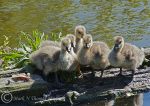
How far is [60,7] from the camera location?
38.1 ft

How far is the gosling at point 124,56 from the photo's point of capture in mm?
6531

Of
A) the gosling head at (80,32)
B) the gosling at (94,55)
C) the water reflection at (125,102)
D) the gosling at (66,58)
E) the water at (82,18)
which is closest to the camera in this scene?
the water reflection at (125,102)

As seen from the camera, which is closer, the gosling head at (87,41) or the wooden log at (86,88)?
the wooden log at (86,88)

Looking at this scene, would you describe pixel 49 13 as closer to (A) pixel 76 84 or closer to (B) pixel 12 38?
(B) pixel 12 38

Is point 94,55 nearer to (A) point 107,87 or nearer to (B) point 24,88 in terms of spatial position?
(A) point 107,87

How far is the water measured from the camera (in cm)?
959

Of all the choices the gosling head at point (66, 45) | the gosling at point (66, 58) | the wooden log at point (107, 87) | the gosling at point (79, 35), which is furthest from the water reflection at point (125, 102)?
the gosling at point (79, 35)

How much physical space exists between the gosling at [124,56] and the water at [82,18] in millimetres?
1987

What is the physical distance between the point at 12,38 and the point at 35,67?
322 centimetres

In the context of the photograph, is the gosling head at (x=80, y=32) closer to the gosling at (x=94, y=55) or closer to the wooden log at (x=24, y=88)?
the gosling at (x=94, y=55)

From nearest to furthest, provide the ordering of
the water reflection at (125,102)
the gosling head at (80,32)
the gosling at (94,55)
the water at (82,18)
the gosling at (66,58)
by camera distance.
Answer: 1. the water reflection at (125,102)
2. the gosling at (66,58)
3. the gosling at (94,55)
4. the gosling head at (80,32)
5. the water at (82,18)

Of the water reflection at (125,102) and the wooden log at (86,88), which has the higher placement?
the wooden log at (86,88)

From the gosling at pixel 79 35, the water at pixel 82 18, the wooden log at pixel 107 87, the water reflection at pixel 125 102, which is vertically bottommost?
the water reflection at pixel 125 102

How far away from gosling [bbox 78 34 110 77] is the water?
2131 mm
